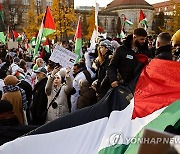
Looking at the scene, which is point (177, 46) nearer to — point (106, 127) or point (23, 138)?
point (106, 127)

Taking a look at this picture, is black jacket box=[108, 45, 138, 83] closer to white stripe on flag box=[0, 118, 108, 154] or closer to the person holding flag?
the person holding flag

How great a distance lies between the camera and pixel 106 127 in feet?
10.8

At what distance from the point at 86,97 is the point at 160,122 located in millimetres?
3188

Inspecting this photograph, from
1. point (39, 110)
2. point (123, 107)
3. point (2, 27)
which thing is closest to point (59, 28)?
point (2, 27)

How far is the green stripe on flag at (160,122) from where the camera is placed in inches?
97.6

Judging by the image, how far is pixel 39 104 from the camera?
582 centimetres

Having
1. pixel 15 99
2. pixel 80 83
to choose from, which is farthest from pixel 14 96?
pixel 80 83

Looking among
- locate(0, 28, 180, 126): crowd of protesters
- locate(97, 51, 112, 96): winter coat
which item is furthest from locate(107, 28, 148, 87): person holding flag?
locate(97, 51, 112, 96): winter coat

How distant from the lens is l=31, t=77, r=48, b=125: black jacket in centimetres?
580

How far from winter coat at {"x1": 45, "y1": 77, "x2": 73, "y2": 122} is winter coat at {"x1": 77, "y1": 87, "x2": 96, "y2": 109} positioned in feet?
0.98

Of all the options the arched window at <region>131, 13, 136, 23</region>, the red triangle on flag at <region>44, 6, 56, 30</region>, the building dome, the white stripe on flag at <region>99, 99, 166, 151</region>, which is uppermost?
the building dome

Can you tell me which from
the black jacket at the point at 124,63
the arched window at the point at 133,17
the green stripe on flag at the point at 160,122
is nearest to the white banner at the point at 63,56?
the black jacket at the point at 124,63

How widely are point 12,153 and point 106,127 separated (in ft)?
3.16

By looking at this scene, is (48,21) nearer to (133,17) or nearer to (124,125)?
(124,125)
